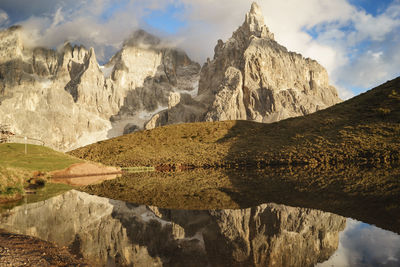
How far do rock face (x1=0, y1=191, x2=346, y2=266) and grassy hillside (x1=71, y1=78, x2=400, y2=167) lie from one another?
101 feet

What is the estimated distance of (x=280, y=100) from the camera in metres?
192

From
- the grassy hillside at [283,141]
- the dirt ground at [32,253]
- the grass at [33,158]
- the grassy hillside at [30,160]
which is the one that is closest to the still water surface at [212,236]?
the dirt ground at [32,253]

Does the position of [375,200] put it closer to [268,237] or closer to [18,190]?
[268,237]

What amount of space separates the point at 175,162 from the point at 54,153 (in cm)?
1777

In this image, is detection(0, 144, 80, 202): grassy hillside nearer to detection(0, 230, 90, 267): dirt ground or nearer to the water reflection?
detection(0, 230, 90, 267): dirt ground

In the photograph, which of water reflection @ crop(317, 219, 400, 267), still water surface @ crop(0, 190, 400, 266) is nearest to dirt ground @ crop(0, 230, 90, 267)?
still water surface @ crop(0, 190, 400, 266)

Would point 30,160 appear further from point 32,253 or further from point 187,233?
point 187,233

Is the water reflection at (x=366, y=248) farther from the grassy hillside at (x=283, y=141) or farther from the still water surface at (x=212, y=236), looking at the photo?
the grassy hillside at (x=283, y=141)

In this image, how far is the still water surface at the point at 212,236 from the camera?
297 inches

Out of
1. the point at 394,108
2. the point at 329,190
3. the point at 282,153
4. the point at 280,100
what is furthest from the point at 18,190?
the point at 280,100

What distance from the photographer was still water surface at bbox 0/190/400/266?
24.7ft

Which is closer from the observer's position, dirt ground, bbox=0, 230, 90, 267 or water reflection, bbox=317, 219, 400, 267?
water reflection, bbox=317, 219, 400, 267

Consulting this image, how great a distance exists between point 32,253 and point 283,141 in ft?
150

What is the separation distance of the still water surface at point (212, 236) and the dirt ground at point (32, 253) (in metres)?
0.41
